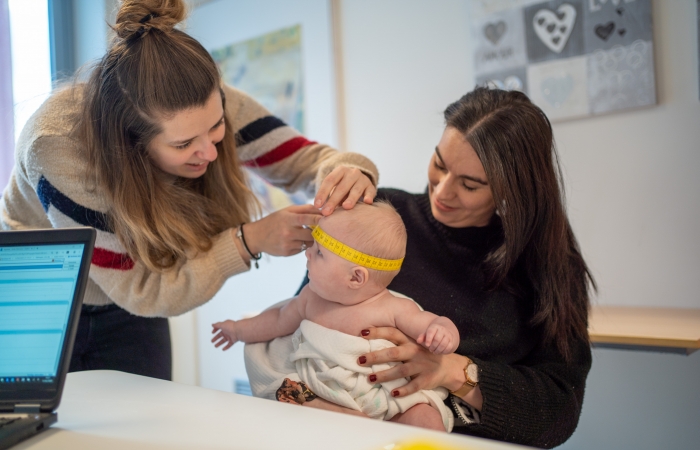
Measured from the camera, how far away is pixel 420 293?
5.09ft

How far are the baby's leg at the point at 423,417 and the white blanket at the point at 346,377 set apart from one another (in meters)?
0.01

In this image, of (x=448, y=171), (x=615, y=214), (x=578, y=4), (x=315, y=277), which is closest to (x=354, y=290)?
(x=315, y=277)

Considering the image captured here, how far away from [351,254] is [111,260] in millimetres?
623

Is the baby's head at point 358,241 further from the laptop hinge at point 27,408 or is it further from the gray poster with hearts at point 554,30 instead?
the gray poster with hearts at point 554,30

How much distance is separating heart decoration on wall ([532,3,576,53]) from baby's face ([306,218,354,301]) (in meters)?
1.62

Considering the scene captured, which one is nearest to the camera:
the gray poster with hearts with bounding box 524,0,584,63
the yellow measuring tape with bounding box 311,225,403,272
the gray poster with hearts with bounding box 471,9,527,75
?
the yellow measuring tape with bounding box 311,225,403,272

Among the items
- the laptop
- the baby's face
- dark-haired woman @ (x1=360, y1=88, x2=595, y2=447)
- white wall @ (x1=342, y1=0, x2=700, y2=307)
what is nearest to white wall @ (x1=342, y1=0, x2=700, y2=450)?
white wall @ (x1=342, y1=0, x2=700, y2=307)

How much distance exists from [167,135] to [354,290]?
0.59 m

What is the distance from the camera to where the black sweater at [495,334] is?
1341 mm

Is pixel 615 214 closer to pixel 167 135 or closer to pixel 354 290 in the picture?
pixel 354 290

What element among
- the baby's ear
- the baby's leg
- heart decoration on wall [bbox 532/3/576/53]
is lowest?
the baby's leg

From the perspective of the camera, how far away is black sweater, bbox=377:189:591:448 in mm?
1341

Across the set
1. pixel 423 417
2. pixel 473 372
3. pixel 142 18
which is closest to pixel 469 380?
pixel 473 372

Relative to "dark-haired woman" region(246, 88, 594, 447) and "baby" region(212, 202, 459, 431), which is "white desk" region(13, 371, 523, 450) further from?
"dark-haired woman" region(246, 88, 594, 447)
